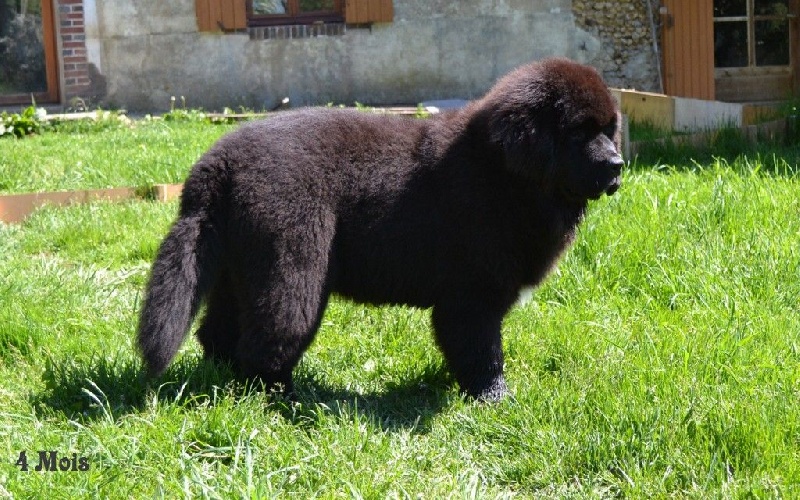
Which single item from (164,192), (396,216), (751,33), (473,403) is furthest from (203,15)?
(473,403)

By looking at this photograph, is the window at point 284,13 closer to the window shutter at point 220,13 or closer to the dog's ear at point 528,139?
the window shutter at point 220,13

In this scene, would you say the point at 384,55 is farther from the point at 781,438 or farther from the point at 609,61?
the point at 781,438

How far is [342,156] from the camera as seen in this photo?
4098mm

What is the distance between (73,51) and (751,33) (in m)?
9.35

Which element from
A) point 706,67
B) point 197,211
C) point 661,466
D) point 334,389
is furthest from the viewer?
point 706,67

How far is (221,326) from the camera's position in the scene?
427cm

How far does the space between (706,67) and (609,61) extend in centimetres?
136

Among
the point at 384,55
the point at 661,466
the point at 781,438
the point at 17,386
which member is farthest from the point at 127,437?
the point at 384,55

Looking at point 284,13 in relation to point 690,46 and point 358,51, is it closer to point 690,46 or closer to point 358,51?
point 358,51

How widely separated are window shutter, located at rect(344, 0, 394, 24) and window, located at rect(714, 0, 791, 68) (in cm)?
457

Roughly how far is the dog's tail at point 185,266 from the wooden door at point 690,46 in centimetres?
1008

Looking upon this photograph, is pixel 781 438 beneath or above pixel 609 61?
beneath

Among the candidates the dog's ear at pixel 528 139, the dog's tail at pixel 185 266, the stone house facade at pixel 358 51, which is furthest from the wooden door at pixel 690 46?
the dog's tail at pixel 185 266

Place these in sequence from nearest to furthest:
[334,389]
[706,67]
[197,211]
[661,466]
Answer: [661,466], [197,211], [334,389], [706,67]
